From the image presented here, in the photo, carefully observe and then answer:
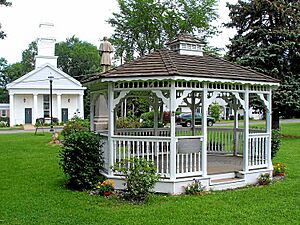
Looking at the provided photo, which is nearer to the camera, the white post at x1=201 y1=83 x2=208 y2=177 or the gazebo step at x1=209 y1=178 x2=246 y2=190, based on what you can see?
the white post at x1=201 y1=83 x2=208 y2=177

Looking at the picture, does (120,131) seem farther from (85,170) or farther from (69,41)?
(69,41)

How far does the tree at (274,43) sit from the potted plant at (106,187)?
15060 mm

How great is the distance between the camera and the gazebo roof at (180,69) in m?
7.68

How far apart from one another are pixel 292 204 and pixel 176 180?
259 centimetres

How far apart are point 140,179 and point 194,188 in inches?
59.7

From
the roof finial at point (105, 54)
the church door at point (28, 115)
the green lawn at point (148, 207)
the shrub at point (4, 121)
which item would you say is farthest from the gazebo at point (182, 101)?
the church door at point (28, 115)

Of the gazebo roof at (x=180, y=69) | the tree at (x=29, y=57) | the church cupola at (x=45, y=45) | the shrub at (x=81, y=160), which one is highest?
the tree at (x=29, y=57)

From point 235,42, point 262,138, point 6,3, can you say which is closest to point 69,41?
point 235,42

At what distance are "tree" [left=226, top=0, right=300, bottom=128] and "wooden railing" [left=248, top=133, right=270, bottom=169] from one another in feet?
37.1

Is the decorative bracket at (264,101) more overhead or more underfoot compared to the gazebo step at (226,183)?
more overhead

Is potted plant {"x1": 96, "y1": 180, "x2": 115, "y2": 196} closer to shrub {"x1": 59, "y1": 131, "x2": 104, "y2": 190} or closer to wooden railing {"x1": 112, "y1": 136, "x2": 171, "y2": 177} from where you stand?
shrub {"x1": 59, "y1": 131, "x2": 104, "y2": 190}

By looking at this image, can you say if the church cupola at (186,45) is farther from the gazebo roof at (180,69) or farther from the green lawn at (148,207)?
the green lawn at (148,207)

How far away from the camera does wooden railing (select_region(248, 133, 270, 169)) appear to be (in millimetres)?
8992

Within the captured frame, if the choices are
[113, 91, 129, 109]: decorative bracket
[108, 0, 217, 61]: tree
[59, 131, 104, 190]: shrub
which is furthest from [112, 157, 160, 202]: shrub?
[108, 0, 217, 61]: tree
